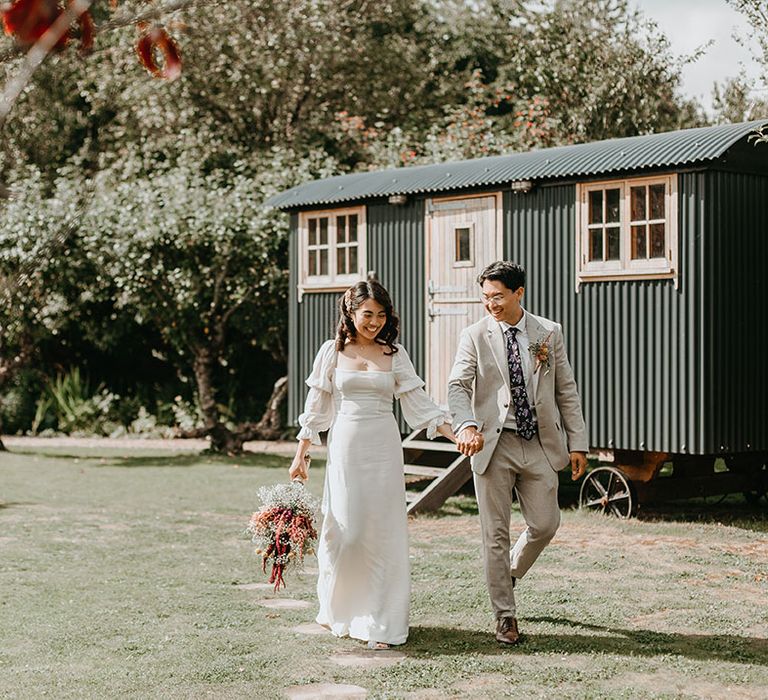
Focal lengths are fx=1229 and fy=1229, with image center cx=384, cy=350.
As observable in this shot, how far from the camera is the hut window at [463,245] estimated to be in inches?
555

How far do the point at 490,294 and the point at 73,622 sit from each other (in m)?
3.24

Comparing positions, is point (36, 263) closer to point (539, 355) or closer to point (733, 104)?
point (733, 104)

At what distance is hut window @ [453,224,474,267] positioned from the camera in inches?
555

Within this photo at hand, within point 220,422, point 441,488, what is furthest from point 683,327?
point 220,422

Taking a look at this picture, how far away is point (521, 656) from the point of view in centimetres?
654

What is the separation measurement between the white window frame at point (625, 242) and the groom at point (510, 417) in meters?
5.17

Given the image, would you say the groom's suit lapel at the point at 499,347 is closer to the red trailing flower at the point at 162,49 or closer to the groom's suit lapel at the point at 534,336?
the groom's suit lapel at the point at 534,336

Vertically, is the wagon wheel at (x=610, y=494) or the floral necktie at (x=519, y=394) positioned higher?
the floral necktie at (x=519, y=394)

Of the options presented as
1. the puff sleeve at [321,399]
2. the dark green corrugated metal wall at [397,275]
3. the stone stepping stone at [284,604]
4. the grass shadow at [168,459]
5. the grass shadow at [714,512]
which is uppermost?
the dark green corrugated metal wall at [397,275]

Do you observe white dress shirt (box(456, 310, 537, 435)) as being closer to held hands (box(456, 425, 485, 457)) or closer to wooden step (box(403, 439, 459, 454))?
held hands (box(456, 425, 485, 457))

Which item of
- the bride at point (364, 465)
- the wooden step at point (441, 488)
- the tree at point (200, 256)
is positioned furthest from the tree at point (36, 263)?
the bride at point (364, 465)

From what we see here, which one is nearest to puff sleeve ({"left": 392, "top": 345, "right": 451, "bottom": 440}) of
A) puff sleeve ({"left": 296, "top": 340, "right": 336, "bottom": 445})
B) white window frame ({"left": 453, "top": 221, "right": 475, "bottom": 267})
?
puff sleeve ({"left": 296, "top": 340, "right": 336, "bottom": 445})

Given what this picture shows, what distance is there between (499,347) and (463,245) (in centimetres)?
727

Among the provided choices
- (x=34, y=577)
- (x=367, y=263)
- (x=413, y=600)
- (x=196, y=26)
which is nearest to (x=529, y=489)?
(x=413, y=600)
